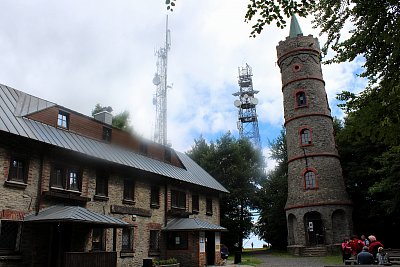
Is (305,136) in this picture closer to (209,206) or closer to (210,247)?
(209,206)

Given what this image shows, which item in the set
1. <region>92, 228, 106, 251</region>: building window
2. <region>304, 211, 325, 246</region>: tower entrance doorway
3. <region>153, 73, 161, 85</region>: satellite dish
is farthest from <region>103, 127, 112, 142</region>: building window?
<region>153, 73, 161, 85</region>: satellite dish

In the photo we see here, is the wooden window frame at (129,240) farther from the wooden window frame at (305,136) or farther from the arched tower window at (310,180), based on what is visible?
the wooden window frame at (305,136)

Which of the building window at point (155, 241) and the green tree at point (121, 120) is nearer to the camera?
the building window at point (155, 241)

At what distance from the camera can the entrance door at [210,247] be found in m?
24.6

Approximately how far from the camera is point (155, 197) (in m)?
23.0

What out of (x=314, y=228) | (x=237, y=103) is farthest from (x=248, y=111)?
(x=314, y=228)

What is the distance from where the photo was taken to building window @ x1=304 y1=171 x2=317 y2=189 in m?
29.5

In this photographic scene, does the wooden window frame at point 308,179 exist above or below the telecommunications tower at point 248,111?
below

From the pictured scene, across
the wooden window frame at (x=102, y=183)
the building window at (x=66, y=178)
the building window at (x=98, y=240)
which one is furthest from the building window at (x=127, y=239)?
the building window at (x=66, y=178)

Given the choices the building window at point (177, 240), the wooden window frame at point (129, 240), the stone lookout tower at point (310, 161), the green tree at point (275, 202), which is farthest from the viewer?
the green tree at point (275, 202)

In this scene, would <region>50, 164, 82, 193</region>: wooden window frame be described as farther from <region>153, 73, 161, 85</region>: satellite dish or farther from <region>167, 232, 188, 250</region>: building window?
<region>153, 73, 161, 85</region>: satellite dish

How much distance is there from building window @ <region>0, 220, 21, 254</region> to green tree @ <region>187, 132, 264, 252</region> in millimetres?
25844

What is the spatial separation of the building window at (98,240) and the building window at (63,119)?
537 cm

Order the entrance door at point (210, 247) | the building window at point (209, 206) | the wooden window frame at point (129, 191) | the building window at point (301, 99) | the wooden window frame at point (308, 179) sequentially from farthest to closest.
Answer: the building window at point (301, 99)
the wooden window frame at point (308, 179)
the building window at point (209, 206)
the entrance door at point (210, 247)
the wooden window frame at point (129, 191)
